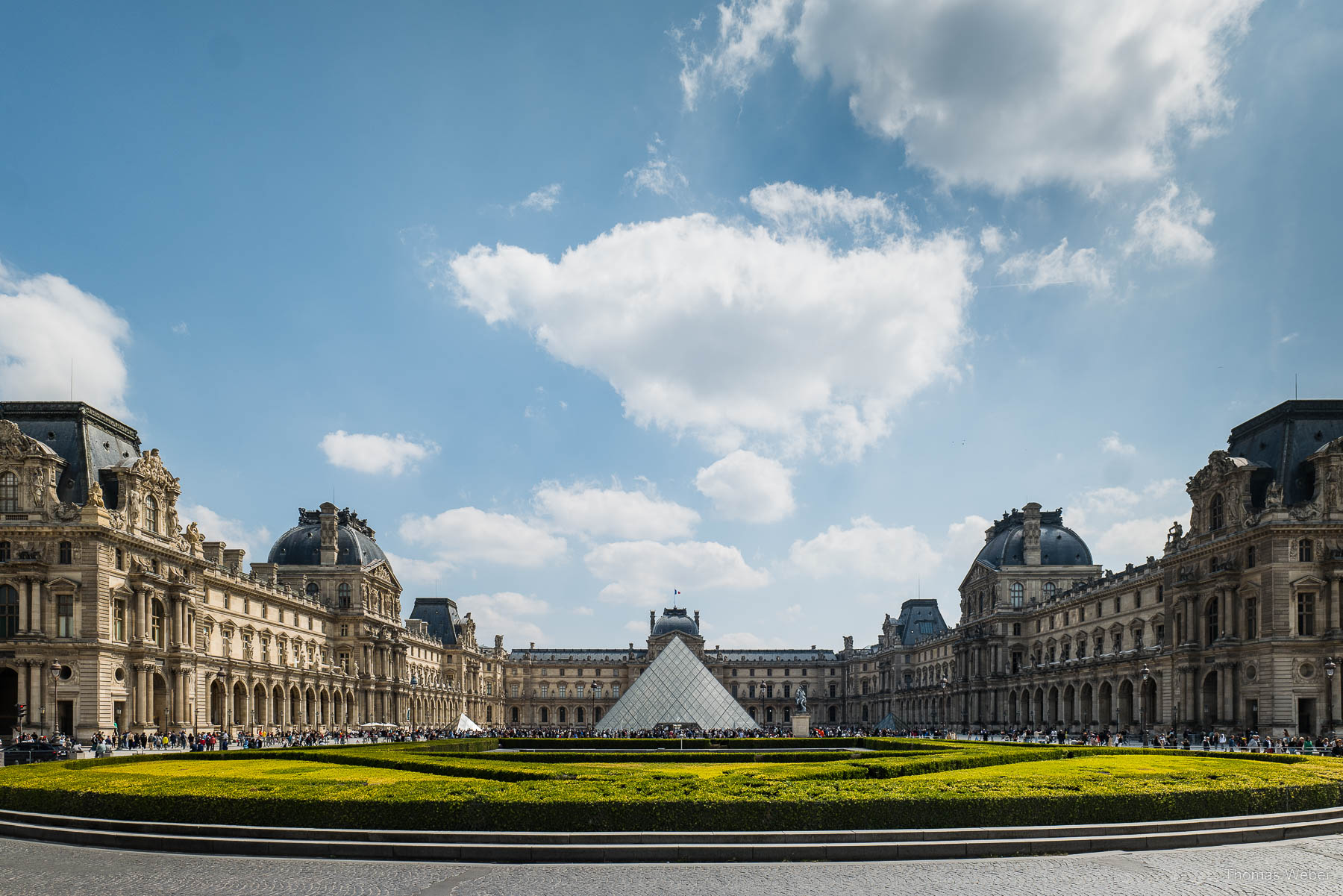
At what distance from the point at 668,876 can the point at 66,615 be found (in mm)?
38240

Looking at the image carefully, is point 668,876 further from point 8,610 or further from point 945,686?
point 945,686

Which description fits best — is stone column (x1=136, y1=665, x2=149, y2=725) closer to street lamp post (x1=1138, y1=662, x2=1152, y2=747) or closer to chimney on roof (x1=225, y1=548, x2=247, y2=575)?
chimney on roof (x1=225, y1=548, x2=247, y2=575)

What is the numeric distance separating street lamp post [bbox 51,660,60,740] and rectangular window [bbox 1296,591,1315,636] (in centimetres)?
5409

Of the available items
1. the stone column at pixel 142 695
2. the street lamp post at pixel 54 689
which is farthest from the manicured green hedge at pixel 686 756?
the street lamp post at pixel 54 689

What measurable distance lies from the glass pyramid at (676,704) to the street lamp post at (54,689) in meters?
29.1

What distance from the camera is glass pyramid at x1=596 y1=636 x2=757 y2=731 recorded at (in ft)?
203

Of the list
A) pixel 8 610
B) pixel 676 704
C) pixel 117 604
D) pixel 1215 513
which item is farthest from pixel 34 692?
pixel 1215 513

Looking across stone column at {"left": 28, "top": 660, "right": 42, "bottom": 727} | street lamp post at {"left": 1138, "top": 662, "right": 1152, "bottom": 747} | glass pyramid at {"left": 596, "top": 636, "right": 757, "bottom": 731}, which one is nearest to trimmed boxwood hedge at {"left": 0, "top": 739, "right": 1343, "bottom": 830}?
stone column at {"left": 28, "top": 660, "right": 42, "bottom": 727}

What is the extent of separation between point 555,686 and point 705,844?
381 ft

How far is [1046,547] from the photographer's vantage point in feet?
283

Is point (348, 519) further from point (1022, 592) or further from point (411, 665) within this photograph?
point (1022, 592)

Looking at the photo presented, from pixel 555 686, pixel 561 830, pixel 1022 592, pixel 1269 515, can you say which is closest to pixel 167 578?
pixel 561 830

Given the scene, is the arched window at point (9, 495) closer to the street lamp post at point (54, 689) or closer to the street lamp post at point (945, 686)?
the street lamp post at point (54, 689)

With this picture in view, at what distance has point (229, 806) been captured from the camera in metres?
17.3
